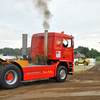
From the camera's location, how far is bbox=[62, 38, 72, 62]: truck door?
1164 centimetres

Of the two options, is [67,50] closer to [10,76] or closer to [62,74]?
[62,74]

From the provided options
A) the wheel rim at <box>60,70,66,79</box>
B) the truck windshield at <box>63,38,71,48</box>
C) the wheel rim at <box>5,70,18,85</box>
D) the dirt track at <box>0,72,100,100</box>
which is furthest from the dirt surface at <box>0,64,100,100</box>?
the truck windshield at <box>63,38,71,48</box>

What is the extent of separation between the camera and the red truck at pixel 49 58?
9.51 m

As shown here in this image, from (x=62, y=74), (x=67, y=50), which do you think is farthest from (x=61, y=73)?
(x=67, y=50)

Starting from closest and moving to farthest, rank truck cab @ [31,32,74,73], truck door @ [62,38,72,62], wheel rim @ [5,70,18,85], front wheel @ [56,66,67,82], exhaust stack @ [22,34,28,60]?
wheel rim @ [5,70,18,85], exhaust stack @ [22,34,28,60], truck cab @ [31,32,74,73], front wheel @ [56,66,67,82], truck door @ [62,38,72,62]

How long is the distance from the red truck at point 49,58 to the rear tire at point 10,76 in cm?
29

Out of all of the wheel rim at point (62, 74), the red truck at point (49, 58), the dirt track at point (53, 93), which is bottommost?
the dirt track at point (53, 93)

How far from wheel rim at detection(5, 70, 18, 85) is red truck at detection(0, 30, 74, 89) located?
31 centimetres

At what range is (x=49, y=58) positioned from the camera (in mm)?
11211

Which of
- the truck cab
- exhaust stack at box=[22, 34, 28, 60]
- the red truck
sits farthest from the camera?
the truck cab

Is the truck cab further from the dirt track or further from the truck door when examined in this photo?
the dirt track

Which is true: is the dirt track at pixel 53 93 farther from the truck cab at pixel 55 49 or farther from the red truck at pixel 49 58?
the truck cab at pixel 55 49

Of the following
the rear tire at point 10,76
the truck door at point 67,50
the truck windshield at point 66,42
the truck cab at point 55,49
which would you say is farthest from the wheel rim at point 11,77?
the truck windshield at point 66,42

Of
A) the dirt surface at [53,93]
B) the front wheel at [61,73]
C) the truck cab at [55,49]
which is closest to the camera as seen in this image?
the dirt surface at [53,93]
